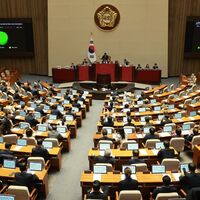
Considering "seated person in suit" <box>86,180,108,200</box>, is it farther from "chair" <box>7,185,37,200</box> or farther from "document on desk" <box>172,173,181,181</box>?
"document on desk" <box>172,173,181,181</box>

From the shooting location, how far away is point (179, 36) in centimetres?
2620

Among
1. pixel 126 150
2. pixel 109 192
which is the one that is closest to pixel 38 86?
pixel 126 150

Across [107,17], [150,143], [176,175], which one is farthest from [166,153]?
[107,17]

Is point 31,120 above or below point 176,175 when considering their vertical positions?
above

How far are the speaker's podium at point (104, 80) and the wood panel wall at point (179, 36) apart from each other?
6442 millimetres

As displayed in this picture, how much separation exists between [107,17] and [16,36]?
6984mm

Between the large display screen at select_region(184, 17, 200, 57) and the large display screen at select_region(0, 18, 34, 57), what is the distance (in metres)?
11.6

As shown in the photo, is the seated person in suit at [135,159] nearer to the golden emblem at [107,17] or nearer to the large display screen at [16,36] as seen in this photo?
the golden emblem at [107,17]

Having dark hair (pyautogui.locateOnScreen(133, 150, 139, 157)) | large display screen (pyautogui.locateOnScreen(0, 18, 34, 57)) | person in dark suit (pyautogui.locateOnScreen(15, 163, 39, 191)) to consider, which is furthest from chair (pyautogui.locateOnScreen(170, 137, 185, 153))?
large display screen (pyautogui.locateOnScreen(0, 18, 34, 57))

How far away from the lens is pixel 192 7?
2570 cm

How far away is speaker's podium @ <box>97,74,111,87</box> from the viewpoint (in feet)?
73.8

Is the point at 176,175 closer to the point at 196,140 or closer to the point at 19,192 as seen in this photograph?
the point at 196,140

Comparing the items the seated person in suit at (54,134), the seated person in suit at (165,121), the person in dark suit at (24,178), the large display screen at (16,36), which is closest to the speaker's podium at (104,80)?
the large display screen at (16,36)

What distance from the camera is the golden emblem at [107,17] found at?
25.6 m
